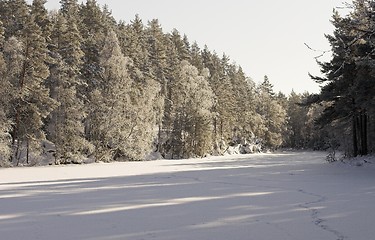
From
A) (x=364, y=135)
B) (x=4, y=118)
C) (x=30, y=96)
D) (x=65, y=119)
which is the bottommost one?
→ (x=364, y=135)

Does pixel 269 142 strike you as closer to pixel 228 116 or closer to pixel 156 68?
pixel 228 116

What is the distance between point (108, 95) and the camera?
120 ft

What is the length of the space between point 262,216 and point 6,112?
2552 centimetres

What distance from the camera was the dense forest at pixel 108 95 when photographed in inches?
1017

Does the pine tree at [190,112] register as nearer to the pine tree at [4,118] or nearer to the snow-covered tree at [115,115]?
the snow-covered tree at [115,115]

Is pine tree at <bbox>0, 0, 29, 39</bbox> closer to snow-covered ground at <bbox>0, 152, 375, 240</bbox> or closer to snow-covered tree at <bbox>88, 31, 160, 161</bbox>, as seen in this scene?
snow-covered tree at <bbox>88, 31, 160, 161</bbox>

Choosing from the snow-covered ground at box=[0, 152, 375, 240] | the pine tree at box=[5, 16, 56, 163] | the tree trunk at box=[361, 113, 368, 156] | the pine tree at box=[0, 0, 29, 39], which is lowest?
the snow-covered ground at box=[0, 152, 375, 240]

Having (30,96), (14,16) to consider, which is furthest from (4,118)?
(14,16)

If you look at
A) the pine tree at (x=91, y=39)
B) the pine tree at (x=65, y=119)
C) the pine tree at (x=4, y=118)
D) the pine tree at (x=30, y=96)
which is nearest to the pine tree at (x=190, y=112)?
the pine tree at (x=91, y=39)

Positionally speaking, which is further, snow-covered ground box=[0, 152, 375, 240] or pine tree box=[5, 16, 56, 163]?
pine tree box=[5, 16, 56, 163]

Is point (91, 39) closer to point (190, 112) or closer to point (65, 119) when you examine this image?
point (65, 119)

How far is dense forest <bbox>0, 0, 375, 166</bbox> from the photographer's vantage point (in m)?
25.8

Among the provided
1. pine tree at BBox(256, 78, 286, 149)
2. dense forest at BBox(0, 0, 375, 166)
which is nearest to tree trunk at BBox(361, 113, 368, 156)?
dense forest at BBox(0, 0, 375, 166)

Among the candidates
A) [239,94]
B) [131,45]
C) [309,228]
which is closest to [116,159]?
[131,45]
